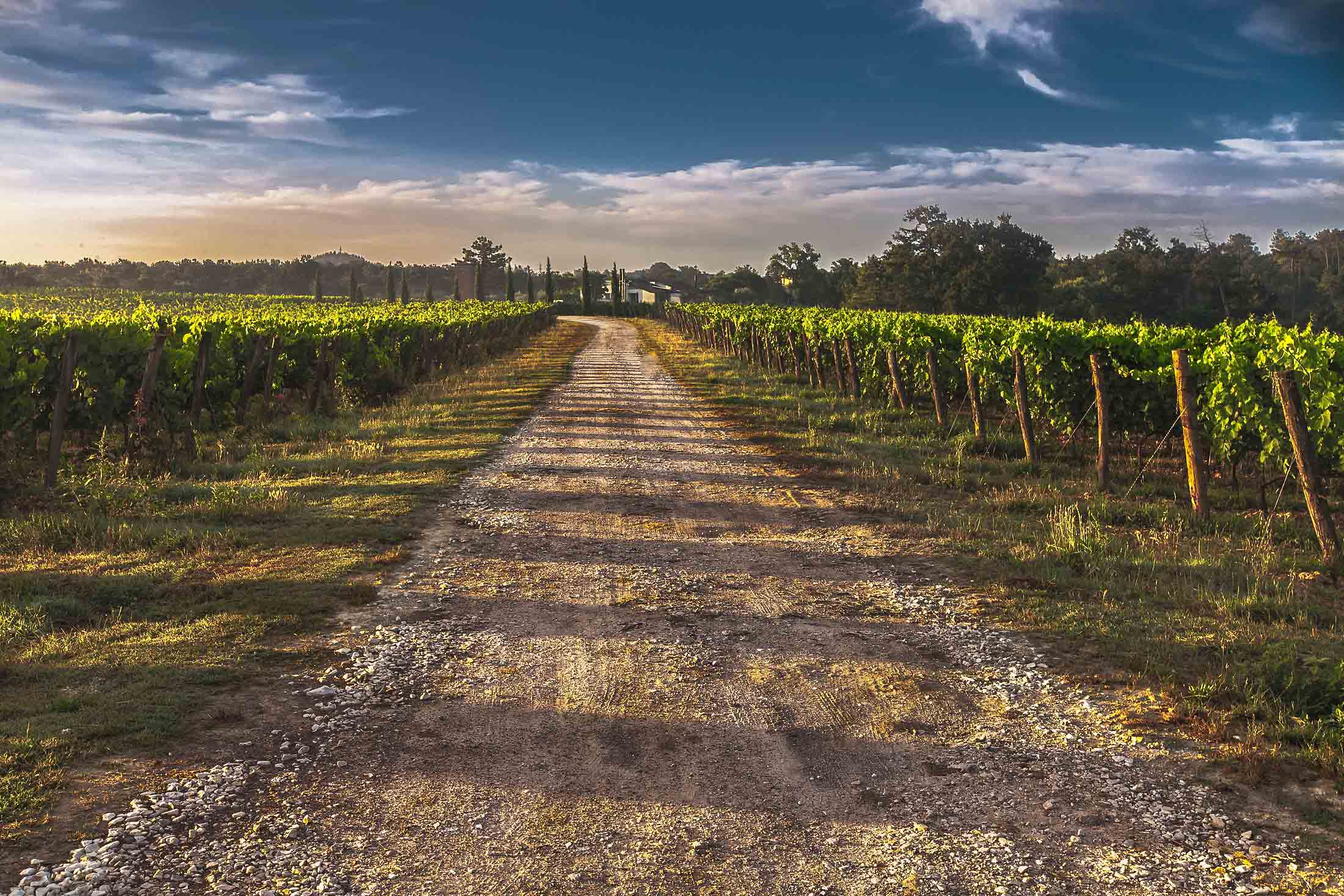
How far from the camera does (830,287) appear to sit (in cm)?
11906

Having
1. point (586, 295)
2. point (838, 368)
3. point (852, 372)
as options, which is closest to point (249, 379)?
point (852, 372)

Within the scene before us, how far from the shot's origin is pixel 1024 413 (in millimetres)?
14766

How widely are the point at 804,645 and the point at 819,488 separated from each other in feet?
19.1

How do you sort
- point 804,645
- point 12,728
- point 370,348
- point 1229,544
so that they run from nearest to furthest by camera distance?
1. point 12,728
2. point 804,645
3. point 1229,544
4. point 370,348

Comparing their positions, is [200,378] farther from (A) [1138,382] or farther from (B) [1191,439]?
(A) [1138,382]

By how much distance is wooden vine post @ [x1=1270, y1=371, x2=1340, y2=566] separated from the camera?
29.0 ft

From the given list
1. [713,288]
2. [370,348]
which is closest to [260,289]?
[713,288]

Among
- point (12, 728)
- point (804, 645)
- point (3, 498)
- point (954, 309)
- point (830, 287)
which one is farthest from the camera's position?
point (830, 287)

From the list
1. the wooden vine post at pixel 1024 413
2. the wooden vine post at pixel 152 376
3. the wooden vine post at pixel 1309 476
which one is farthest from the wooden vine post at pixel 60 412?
the wooden vine post at pixel 1309 476

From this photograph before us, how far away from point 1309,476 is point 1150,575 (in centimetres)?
204

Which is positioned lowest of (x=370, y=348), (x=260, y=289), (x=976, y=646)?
(x=976, y=646)

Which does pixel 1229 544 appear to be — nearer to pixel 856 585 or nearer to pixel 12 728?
pixel 856 585

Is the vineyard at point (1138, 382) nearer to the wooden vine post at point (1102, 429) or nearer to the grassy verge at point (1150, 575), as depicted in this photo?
the wooden vine post at point (1102, 429)

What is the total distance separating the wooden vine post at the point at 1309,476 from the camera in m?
8.84
